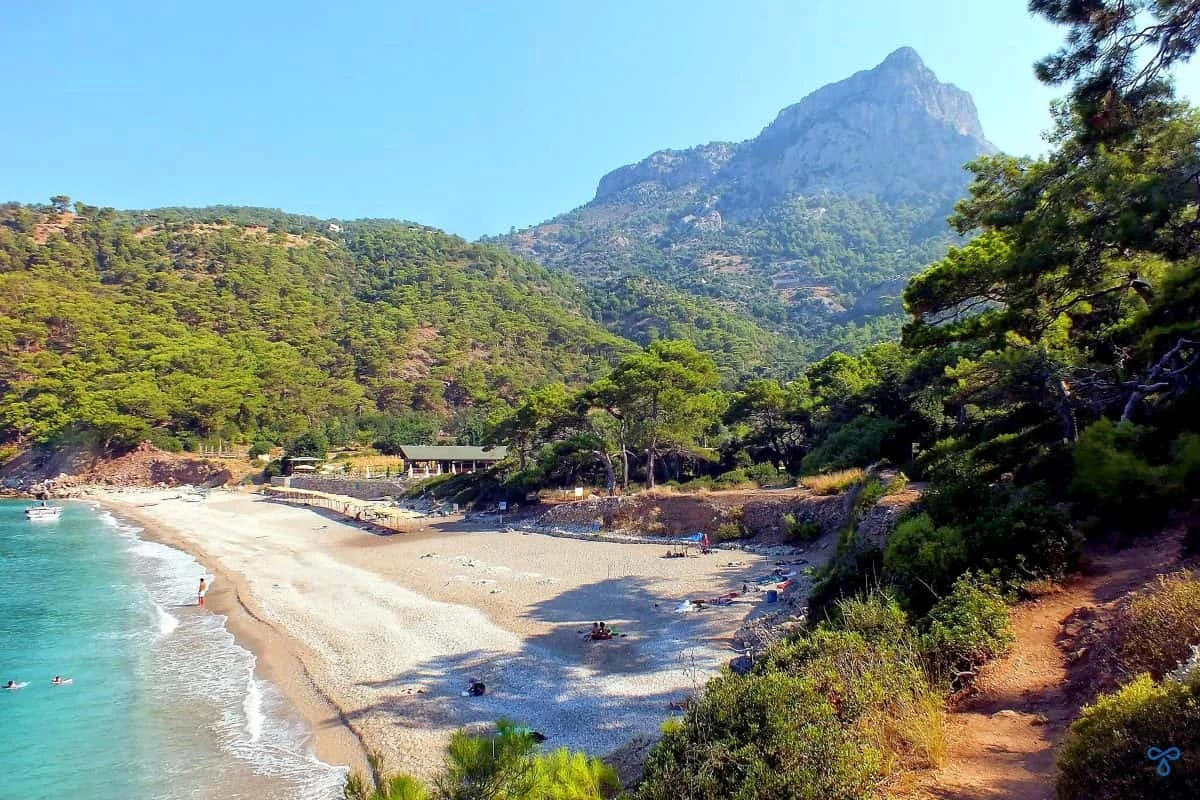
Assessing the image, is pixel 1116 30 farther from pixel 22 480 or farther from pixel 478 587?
pixel 22 480

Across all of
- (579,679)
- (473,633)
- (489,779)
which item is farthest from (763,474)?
(489,779)

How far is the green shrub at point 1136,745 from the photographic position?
276cm

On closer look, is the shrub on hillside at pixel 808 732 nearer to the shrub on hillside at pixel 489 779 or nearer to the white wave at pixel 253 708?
the shrub on hillside at pixel 489 779

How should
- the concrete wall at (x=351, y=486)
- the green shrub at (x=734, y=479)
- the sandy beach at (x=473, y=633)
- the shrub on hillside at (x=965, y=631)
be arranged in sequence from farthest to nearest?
the concrete wall at (x=351, y=486) → the green shrub at (x=734, y=479) → the sandy beach at (x=473, y=633) → the shrub on hillside at (x=965, y=631)

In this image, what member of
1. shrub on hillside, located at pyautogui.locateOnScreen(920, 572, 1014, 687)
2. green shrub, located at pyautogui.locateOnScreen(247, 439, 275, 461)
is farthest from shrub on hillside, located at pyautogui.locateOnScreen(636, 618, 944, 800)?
green shrub, located at pyautogui.locateOnScreen(247, 439, 275, 461)

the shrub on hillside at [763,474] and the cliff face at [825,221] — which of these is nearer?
the shrub on hillside at [763,474]

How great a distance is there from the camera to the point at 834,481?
2192cm

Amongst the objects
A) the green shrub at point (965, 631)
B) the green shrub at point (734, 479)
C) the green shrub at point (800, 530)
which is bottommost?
the green shrub at point (800, 530)

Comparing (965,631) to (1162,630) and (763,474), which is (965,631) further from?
(763,474)

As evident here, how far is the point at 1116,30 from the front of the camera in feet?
22.0

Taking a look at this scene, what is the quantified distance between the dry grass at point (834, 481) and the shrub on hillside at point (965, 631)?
1411 cm

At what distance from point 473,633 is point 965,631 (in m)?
11.8
